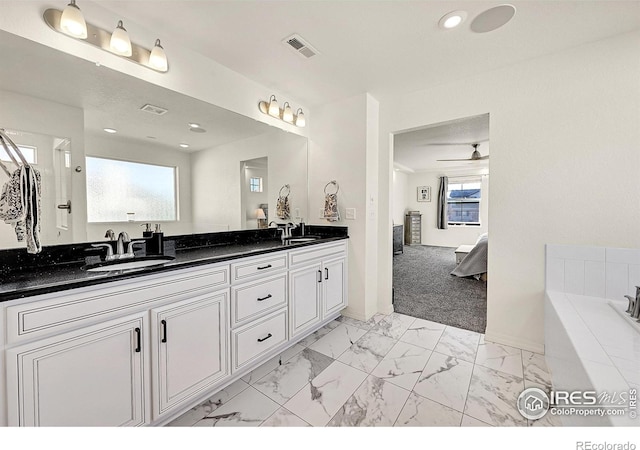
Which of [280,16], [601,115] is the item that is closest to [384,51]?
[280,16]

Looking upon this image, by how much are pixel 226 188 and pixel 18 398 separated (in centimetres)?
167

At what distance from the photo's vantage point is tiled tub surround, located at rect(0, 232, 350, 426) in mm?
971

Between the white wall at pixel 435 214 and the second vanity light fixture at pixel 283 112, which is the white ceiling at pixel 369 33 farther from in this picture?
the white wall at pixel 435 214

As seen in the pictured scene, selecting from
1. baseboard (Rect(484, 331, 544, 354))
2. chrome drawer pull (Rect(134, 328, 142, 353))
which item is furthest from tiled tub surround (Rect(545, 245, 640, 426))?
chrome drawer pull (Rect(134, 328, 142, 353))

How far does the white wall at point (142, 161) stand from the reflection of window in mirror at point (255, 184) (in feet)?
1.99

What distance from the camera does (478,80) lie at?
7.32ft

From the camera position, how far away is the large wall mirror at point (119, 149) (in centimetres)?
134

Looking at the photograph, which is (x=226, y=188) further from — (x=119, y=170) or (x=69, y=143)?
(x=69, y=143)

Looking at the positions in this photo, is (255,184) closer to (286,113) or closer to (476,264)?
(286,113)

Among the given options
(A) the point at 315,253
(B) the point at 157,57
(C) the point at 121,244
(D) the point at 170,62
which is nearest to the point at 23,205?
(C) the point at 121,244

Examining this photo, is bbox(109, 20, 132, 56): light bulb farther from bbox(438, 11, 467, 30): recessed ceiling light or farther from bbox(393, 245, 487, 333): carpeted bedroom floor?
bbox(393, 245, 487, 333): carpeted bedroom floor

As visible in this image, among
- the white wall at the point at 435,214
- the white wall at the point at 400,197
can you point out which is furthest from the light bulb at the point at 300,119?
the white wall at the point at 435,214
